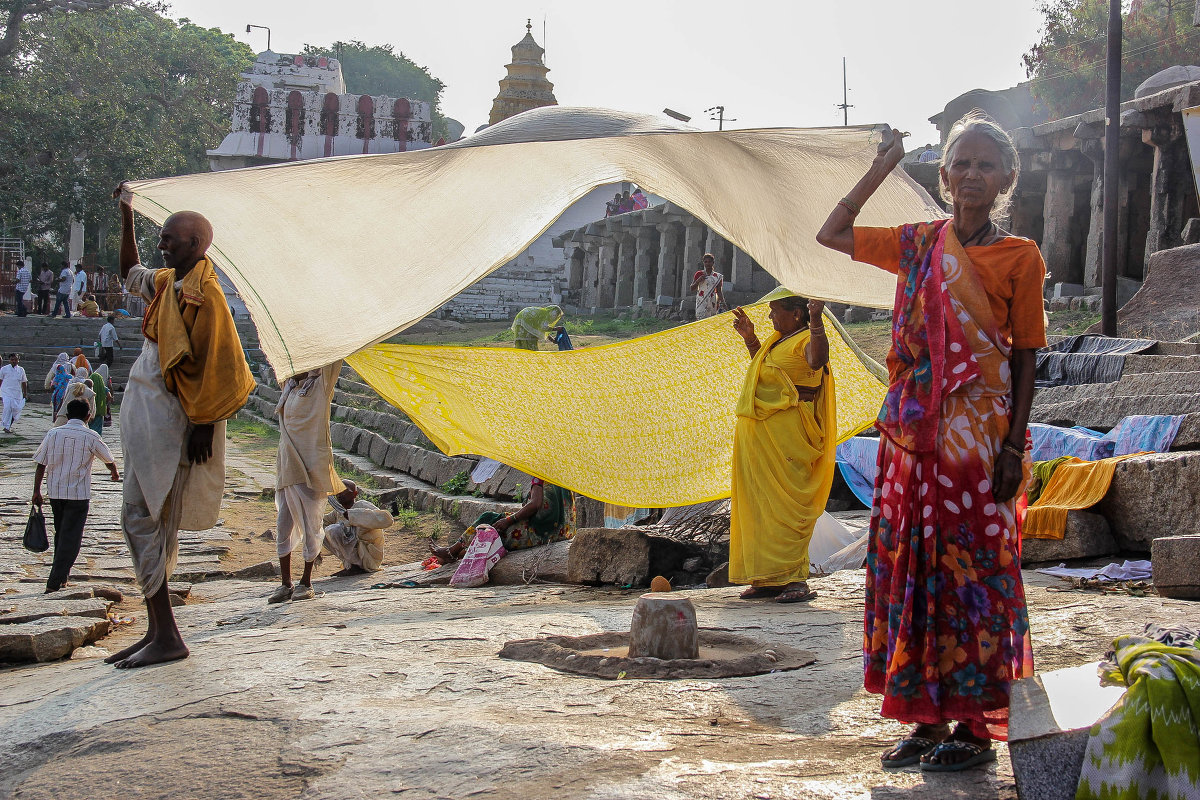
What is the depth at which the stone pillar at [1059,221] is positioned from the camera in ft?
55.5

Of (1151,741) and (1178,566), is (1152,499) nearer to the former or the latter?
(1178,566)

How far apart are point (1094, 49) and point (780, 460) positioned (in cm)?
2811

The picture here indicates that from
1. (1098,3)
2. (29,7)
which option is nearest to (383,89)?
(29,7)

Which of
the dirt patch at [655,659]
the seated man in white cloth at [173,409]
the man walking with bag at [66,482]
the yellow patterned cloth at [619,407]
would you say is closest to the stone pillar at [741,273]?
the yellow patterned cloth at [619,407]

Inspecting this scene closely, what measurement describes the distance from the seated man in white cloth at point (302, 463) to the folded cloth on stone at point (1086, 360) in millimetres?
6607

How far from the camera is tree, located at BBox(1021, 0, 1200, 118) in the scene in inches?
1059

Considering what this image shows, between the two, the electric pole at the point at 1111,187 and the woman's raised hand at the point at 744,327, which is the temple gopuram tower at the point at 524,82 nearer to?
the electric pole at the point at 1111,187

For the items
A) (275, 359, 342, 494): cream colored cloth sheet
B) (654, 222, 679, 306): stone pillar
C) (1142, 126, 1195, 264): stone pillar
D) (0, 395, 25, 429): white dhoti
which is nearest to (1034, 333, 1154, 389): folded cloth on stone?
(1142, 126, 1195, 264): stone pillar

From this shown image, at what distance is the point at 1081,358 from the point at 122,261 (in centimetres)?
874

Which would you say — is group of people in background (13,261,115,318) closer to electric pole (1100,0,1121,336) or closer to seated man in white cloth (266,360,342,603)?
seated man in white cloth (266,360,342,603)

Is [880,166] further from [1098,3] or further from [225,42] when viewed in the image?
[225,42]

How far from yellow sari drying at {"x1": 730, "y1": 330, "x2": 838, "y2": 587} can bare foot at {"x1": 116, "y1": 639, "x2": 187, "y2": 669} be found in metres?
2.86

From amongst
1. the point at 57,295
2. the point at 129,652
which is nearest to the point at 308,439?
the point at 129,652

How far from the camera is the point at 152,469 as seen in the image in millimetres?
4062
